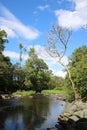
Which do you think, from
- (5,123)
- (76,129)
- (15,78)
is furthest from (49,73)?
(76,129)

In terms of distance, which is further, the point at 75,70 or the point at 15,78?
the point at 15,78

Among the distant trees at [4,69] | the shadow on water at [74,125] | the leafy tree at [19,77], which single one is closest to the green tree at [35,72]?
the leafy tree at [19,77]

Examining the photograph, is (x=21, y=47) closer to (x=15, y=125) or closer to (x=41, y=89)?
(x=41, y=89)

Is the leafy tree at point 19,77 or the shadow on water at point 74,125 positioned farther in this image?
the leafy tree at point 19,77

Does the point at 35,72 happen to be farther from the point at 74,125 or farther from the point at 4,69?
the point at 74,125

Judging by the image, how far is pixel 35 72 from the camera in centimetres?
9775

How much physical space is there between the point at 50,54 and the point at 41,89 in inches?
2446

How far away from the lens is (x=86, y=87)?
3681cm

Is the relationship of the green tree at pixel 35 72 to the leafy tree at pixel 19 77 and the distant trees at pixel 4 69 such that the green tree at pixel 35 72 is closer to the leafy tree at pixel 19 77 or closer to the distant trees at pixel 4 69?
the leafy tree at pixel 19 77

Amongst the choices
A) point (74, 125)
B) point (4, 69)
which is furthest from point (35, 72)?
point (74, 125)

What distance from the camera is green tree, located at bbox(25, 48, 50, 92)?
9262 centimetres

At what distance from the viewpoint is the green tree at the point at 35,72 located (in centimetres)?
9262

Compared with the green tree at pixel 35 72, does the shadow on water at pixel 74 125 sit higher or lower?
lower

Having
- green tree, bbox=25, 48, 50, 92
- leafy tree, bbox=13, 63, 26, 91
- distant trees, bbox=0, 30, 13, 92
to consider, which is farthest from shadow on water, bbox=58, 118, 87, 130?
A: green tree, bbox=25, 48, 50, 92
